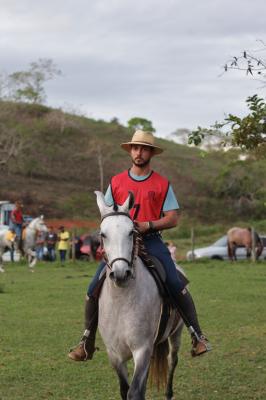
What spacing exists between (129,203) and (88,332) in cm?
141

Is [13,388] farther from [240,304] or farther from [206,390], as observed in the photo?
[240,304]

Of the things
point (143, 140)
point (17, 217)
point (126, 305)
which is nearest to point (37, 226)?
point (17, 217)

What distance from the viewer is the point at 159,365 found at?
774 centimetres

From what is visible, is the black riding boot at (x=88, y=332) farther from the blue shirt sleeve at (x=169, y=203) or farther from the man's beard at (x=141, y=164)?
the man's beard at (x=141, y=164)

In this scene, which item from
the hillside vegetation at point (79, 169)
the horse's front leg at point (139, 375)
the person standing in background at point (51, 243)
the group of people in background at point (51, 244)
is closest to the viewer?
the horse's front leg at point (139, 375)

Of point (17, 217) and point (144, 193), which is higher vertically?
point (144, 193)

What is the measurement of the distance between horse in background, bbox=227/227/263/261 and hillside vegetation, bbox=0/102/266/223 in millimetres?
21503

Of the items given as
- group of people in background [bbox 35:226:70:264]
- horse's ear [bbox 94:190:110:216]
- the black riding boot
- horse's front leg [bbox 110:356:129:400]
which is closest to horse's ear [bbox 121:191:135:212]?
horse's ear [bbox 94:190:110:216]

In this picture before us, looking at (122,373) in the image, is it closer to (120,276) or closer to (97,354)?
(120,276)

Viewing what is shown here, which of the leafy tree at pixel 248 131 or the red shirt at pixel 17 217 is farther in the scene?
the red shirt at pixel 17 217

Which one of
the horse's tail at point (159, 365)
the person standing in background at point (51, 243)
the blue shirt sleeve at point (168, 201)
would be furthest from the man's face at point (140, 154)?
the person standing in background at point (51, 243)

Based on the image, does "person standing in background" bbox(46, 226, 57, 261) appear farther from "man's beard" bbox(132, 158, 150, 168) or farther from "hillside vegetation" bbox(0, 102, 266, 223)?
"man's beard" bbox(132, 158, 150, 168)

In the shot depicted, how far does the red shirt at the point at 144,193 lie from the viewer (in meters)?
6.92

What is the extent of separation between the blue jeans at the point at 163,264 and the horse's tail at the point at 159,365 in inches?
38.0
